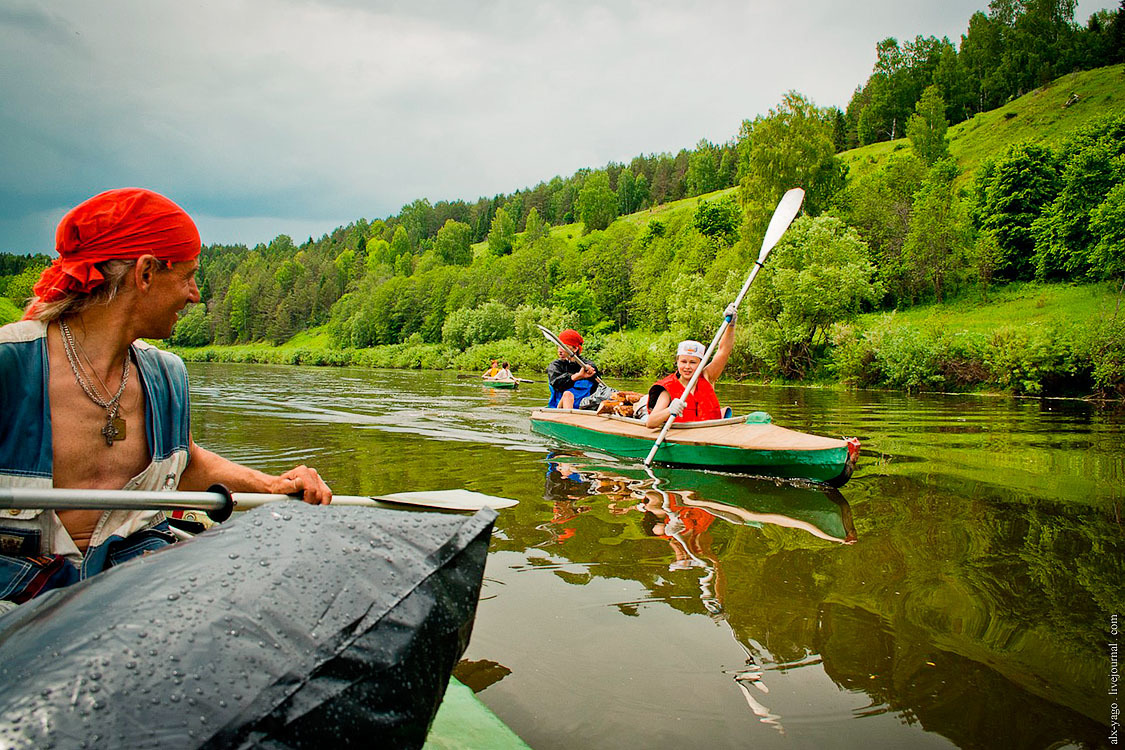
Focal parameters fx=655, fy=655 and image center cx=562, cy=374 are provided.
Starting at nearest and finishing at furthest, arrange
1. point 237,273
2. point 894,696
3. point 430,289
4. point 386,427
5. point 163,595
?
point 163,595 → point 894,696 → point 386,427 → point 430,289 → point 237,273

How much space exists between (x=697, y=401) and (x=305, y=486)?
22.5ft

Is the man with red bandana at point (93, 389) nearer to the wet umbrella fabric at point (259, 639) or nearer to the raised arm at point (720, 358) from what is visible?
the wet umbrella fabric at point (259, 639)

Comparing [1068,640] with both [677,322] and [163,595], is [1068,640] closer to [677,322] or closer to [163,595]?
[163,595]

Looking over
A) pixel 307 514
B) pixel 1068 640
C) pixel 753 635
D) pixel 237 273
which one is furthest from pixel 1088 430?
pixel 237 273

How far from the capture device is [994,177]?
113ft

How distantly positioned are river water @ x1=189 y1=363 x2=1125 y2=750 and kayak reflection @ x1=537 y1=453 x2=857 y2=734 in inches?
1.0

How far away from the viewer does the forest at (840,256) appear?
23438 millimetres

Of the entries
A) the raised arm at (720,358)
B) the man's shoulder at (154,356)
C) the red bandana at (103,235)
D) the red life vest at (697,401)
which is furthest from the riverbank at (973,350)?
the red bandana at (103,235)

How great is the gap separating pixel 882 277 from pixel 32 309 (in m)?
38.7

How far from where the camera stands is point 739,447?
23.2 feet

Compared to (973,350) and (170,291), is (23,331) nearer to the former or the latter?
(170,291)

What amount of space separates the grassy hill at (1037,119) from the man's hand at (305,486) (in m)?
47.7

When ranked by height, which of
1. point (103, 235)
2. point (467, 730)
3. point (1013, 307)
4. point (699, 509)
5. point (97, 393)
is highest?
point (1013, 307)

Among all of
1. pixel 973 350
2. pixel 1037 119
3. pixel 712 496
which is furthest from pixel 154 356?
pixel 1037 119
